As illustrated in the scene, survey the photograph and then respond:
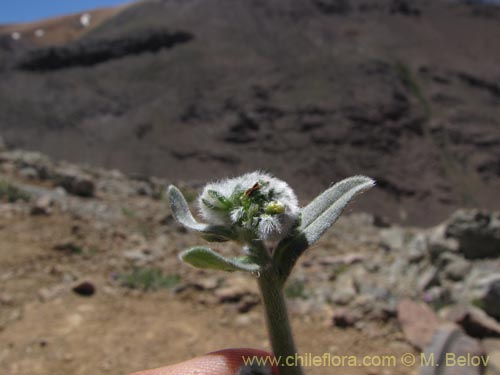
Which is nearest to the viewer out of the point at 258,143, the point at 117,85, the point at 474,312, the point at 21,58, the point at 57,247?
the point at 474,312

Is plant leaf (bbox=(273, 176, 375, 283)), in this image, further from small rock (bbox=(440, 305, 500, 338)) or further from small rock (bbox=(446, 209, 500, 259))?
small rock (bbox=(446, 209, 500, 259))

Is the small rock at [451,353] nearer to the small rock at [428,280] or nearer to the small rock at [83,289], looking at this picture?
the small rock at [428,280]

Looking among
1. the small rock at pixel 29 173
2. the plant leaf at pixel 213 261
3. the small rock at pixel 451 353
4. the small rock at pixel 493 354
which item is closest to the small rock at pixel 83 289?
the small rock at pixel 451 353

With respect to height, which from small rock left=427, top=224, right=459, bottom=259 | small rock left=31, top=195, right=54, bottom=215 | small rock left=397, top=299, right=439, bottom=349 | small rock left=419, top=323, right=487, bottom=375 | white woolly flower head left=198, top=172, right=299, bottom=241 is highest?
white woolly flower head left=198, top=172, right=299, bottom=241

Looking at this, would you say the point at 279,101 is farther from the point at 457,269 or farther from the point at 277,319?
the point at 277,319

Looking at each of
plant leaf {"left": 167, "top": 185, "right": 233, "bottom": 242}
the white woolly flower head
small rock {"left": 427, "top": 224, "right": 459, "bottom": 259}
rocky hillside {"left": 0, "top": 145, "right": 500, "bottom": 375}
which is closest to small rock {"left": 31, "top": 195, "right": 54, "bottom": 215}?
rocky hillside {"left": 0, "top": 145, "right": 500, "bottom": 375}

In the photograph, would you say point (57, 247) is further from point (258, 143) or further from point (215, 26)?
point (215, 26)

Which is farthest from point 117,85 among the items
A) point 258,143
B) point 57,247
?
point 57,247

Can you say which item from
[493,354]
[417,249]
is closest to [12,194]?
[417,249]
